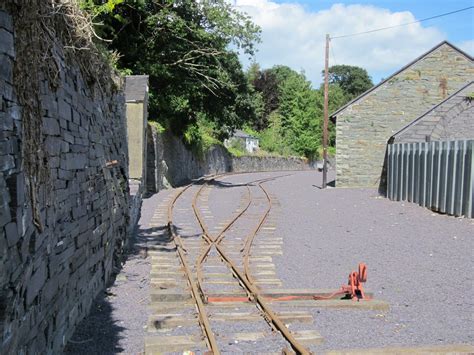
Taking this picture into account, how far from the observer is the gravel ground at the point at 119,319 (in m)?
5.68

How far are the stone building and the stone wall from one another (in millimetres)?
19644

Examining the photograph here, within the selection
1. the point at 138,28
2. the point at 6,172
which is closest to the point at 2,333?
the point at 6,172

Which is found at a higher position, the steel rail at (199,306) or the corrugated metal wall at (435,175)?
the corrugated metal wall at (435,175)

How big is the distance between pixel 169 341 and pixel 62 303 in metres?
1.18

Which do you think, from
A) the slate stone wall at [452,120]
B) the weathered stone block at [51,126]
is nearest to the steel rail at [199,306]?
the weathered stone block at [51,126]

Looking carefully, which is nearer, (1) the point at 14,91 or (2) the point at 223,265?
(1) the point at 14,91

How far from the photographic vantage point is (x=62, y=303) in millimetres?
5535

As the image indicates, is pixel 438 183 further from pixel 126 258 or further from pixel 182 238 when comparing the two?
pixel 126 258

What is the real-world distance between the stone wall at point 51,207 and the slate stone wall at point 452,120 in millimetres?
15149

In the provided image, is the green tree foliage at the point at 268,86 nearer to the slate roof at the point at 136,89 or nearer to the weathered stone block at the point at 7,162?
the slate roof at the point at 136,89

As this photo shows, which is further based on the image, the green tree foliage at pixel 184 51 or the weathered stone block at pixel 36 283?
the green tree foliage at pixel 184 51

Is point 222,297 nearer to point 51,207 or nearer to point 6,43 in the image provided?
point 51,207

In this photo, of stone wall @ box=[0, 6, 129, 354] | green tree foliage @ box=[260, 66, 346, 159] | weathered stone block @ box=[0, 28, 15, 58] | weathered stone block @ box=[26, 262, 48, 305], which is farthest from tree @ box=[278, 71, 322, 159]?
weathered stone block @ box=[0, 28, 15, 58]

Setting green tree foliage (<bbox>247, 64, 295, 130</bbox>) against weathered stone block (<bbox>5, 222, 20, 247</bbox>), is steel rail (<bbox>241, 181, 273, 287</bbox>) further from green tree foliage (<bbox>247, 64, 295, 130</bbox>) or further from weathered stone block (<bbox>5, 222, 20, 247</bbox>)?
green tree foliage (<bbox>247, 64, 295, 130</bbox>)
